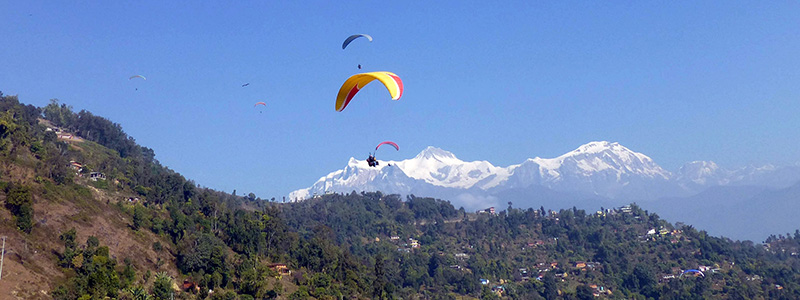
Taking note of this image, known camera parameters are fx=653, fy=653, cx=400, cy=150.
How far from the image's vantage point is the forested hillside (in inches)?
1994

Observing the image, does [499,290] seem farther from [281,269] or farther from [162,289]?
[162,289]

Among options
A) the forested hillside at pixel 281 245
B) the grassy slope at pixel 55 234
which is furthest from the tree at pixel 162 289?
the grassy slope at pixel 55 234

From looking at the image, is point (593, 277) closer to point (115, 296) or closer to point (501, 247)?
point (501, 247)

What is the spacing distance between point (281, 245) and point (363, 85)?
Result: 141 ft

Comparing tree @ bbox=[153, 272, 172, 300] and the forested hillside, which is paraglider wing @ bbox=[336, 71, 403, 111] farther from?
tree @ bbox=[153, 272, 172, 300]

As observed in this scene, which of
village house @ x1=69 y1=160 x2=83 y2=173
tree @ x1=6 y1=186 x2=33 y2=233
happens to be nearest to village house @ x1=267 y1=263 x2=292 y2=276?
tree @ x1=6 y1=186 x2=33 y2=233

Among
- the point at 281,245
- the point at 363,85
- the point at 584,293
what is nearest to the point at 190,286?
the point at 281,245

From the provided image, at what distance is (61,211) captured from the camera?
183ft

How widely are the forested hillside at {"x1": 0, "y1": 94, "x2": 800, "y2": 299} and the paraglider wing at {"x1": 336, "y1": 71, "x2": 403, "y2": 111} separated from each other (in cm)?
1955

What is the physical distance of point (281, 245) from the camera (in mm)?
77312

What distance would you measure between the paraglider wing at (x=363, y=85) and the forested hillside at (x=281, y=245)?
19.5 metres

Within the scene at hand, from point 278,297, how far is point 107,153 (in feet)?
175

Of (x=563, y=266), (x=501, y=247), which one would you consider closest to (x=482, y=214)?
(x=501, y=247)

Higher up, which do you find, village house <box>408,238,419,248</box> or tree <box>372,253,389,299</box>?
village house <box>408,238,419,248</box>
